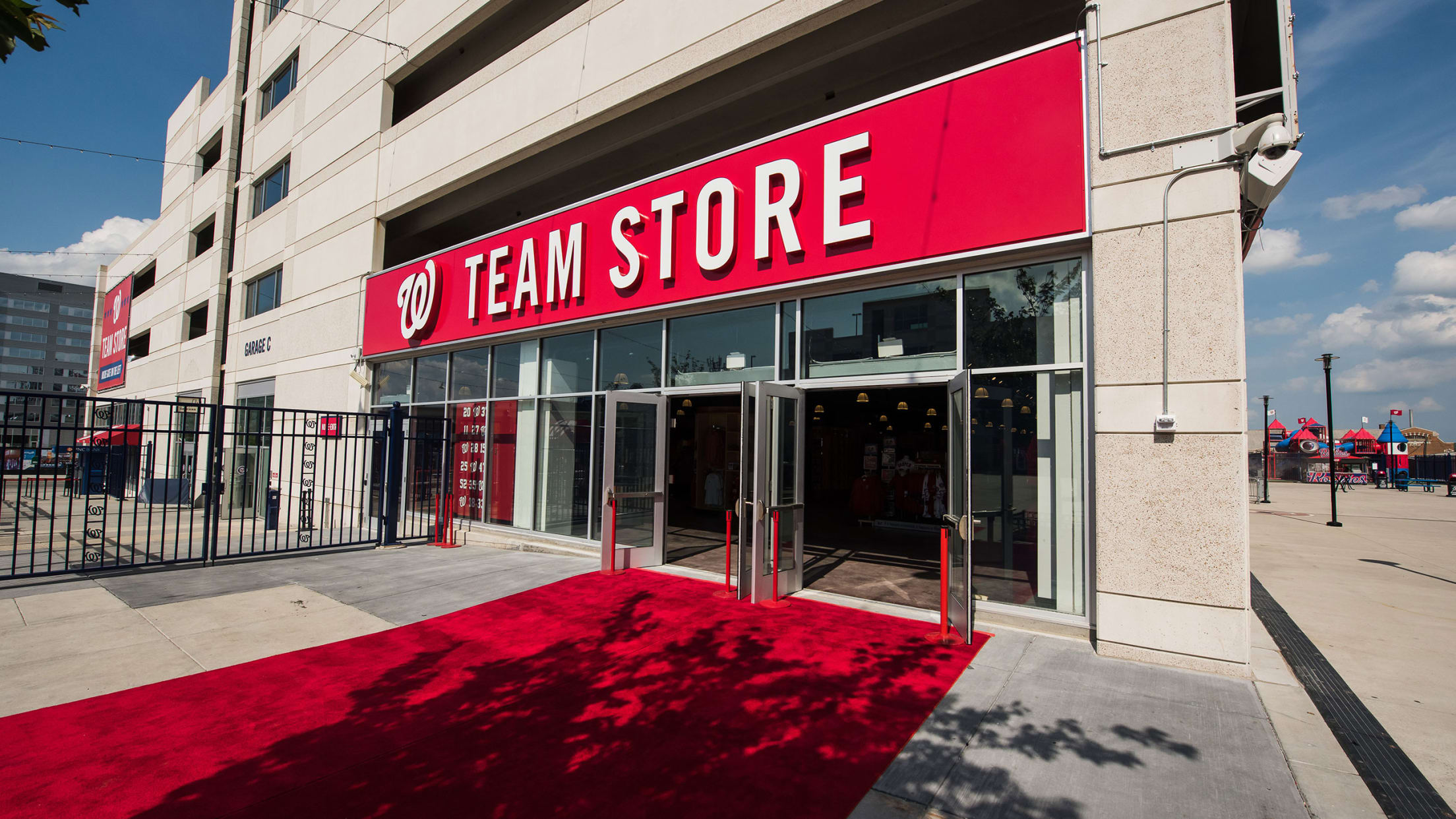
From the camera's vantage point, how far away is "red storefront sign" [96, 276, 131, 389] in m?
29.4

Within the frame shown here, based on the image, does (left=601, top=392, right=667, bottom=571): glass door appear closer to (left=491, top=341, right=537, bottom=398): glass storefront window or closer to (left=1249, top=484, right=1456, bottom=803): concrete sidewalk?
(left=491, top=341, right=537, bottom=398): glass storefront window

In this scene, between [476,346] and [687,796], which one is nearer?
[687,796]

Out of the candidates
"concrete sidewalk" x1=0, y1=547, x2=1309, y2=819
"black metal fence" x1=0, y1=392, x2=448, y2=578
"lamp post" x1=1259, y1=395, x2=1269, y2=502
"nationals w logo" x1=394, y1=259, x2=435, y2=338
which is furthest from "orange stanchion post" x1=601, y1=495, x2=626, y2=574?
"lamp post" x1=1259, y1=395, x2=1269, y2=502

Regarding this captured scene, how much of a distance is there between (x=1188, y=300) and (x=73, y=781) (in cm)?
816

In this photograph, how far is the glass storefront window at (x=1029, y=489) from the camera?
5699 millimetres

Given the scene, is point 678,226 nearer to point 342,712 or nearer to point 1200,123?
point 1200,123

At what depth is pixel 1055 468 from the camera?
5781 millimetres

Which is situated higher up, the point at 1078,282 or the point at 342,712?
the point at 1078,282

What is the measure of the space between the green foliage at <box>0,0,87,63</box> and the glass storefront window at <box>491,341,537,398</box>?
28.0ft

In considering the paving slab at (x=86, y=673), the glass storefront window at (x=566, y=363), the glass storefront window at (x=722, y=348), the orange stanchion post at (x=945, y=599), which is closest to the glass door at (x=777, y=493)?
the glass storefront window at (x=722, y=348)

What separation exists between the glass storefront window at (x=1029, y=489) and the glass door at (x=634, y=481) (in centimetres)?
446

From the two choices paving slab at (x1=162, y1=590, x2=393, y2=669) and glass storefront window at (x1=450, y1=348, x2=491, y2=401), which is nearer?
paving slab at (x1=162, y1=590, x2=393, y2=669)

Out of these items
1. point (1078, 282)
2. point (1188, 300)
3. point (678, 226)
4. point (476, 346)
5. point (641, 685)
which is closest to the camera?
point (641, 685)

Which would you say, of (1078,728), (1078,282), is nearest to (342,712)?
(1078,728)
